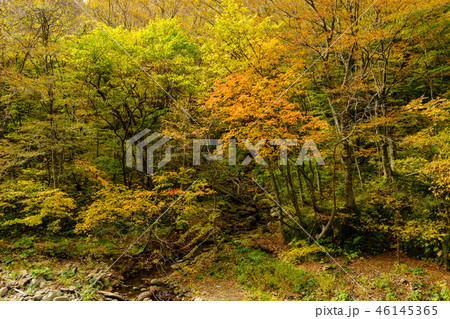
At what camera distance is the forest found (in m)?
5.93

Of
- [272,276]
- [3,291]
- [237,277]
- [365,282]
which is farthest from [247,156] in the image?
[3,291]

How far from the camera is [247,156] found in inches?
451

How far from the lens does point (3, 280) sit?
19.2ft

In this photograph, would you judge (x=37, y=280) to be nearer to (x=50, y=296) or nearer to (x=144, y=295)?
(x=50, y=296)

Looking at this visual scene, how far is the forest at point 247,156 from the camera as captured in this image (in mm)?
5926

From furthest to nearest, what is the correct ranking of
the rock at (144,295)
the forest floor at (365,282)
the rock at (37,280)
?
the rock at (144,295)
the rock at (37,280)
the forest floor at (365,282)

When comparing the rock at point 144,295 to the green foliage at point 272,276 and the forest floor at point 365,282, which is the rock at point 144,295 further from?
the green foliage at point 272,276

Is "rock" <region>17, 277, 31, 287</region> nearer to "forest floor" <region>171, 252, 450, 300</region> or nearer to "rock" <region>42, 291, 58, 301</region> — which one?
"rock" <region>42, 291, 58, 301</region>

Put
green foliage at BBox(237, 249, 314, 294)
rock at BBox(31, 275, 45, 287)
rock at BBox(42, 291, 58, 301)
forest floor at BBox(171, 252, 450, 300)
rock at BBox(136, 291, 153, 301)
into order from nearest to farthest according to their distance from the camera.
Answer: forest floor at BBox(171, 252, 450, 300) < rock at BBox(42, 291, 58, 301) < green foliage at BBox(237, 249, 314, 294) < rock at BBox(31, 275, 45, 287) < rock at BBox(136, 291, 153, 301)

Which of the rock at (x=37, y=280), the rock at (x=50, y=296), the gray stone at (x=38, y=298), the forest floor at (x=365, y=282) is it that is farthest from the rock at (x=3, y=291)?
the forest floor at (x=365, y=282)

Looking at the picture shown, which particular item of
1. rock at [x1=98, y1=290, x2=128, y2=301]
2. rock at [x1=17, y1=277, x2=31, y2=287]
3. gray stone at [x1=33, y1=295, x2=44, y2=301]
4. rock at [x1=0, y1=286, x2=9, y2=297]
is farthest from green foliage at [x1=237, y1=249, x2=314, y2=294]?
rock at [x1=0, y1=286, x2=9, y2=297]

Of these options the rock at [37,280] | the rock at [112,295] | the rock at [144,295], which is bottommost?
the rock at [144,295]

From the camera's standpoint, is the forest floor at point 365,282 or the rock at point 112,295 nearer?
the forest floor at point 365,282

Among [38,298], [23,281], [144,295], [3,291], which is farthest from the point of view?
[144,295]
